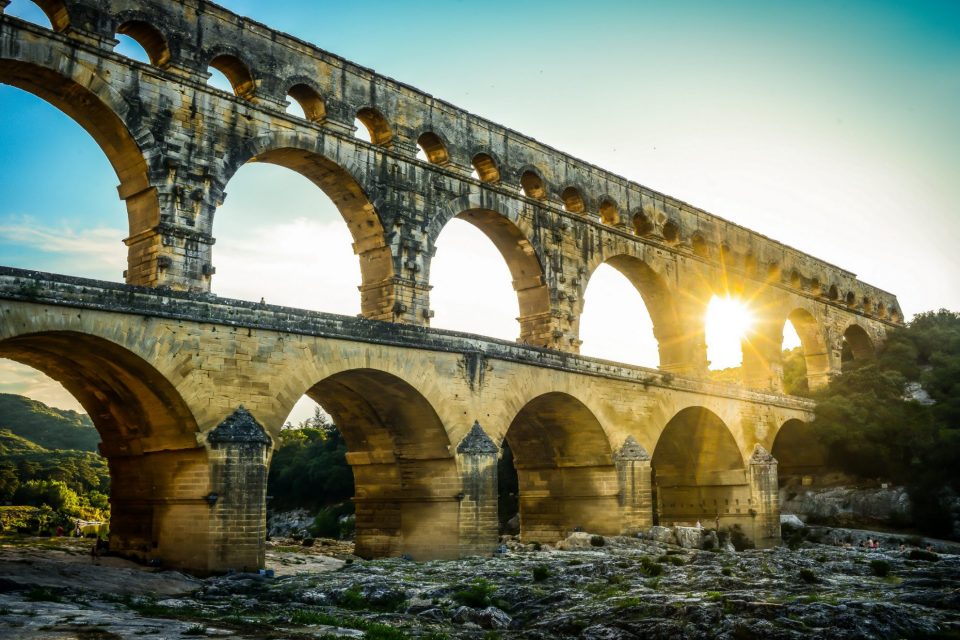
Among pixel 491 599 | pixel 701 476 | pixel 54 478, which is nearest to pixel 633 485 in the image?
pixel 701 476

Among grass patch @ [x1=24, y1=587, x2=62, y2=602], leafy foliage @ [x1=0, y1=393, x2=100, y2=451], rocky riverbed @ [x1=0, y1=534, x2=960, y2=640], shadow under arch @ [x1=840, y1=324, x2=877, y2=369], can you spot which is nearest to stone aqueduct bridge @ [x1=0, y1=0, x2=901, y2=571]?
rocky riverbed @ [x1=0, y1=534, x2=960, y2=640]

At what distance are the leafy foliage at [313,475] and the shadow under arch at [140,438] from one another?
3546cm

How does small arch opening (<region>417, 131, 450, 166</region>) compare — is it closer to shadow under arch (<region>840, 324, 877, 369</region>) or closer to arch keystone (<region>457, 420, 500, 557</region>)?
arch keystone (<region>457, 420, 500, 557</region>)

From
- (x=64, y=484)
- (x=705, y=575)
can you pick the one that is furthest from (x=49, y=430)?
(x=705, y=575)

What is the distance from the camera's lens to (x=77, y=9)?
19516mm

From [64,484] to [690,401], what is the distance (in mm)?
37312

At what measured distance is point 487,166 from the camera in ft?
94.6

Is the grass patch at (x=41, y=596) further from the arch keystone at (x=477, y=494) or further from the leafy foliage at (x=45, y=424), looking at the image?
the leafy foliage at (x=45, y=424)

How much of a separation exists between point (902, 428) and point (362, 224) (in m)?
27.2

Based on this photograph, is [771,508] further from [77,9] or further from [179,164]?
[77,9]

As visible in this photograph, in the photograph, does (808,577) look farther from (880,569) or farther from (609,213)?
(609,213)

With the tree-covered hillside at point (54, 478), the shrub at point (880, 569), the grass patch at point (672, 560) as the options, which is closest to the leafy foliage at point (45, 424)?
the tree-covered hillside at point (54, 478)

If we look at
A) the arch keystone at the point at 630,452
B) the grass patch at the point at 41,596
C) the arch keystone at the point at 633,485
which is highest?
the arch keystone at the point at 630,452

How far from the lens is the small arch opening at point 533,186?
30.4 m
